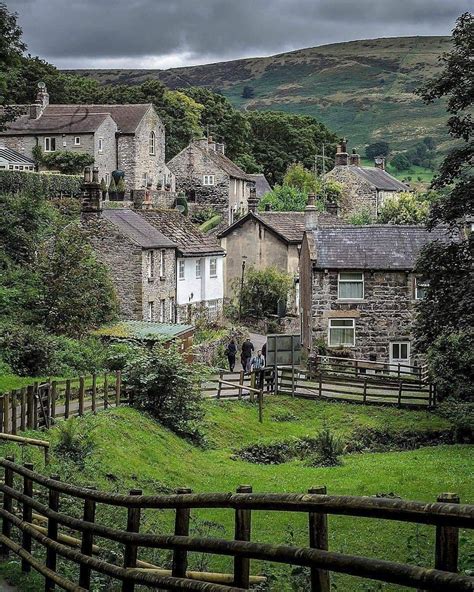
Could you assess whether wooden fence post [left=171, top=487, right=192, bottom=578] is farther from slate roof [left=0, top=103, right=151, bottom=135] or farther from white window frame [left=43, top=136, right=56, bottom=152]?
white window frame [left=43, top=136, right=56, bottom=152]

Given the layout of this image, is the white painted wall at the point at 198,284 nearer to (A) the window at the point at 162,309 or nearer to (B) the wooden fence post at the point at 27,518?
(A) the window at the point at 162,309

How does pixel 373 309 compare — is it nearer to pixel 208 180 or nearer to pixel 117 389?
pixel 117 389

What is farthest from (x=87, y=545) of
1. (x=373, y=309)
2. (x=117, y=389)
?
(x=373, y=309)

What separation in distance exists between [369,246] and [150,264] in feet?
36.9

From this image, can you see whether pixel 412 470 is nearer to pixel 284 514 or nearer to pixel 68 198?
pixel 284 514

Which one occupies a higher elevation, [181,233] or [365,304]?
[181,233]

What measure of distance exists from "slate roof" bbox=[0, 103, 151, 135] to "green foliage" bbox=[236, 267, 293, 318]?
21.1 m

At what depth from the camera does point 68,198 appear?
228ft

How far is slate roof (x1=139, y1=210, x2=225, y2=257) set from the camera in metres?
64.3

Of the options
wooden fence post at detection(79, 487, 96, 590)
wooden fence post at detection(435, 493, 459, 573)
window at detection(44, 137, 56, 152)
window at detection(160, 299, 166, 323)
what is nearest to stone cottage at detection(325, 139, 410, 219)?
window at detection(44, 137, 56, 152)

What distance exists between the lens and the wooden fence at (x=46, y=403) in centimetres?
2775

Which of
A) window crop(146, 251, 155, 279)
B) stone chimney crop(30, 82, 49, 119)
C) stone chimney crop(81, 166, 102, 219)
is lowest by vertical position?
window crop(146, 251, 155, 279)

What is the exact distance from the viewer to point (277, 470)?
33.8 m

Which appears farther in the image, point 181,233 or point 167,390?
point 181,233
